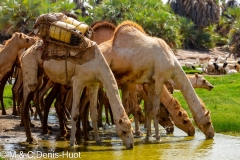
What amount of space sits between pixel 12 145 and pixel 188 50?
155 feet

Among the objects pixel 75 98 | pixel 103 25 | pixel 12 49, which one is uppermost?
pixel 103 25

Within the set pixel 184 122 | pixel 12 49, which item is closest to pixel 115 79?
pixel 184 122

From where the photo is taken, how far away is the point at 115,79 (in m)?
12.0

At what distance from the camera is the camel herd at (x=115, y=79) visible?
1091 cm

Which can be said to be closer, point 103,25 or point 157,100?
point 157,100

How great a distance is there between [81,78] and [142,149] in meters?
1.78

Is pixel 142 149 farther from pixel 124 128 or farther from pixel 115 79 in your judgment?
pixel 115 79

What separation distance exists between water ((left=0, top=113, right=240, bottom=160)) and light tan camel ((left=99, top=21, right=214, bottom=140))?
0.52 m

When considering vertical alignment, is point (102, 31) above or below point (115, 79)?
above

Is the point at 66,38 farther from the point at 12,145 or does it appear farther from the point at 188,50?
the point at 188,50

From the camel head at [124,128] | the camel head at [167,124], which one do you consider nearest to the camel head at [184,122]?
the camel head at [167,124]

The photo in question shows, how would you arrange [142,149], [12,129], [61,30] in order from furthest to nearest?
[12,129]
[61,30]
[142,149]

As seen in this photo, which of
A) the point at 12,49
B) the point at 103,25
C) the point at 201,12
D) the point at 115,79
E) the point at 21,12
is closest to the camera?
the point at 115,79

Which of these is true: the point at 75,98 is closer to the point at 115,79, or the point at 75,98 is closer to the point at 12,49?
the point at 115,79
